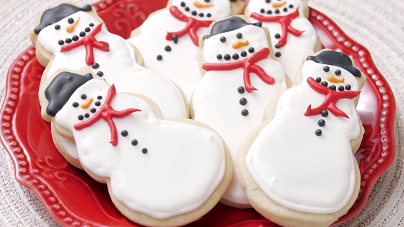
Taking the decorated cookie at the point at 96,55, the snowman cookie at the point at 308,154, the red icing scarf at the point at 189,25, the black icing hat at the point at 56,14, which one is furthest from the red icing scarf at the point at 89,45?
the snowman cookie at the point at 308,154

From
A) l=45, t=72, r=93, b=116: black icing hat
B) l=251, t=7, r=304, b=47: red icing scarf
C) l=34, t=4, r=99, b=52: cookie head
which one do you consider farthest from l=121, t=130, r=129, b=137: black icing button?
l=251, t=7, r=304, b=47: red icing scarf

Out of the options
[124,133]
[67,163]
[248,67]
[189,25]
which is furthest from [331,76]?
[67,163]

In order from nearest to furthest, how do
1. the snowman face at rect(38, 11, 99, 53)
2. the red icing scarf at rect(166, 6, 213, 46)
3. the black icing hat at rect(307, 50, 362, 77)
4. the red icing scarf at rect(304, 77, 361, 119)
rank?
the red icing scarf at rect(304, 77, 361, 119)
the black icing hat at rect(307, 50, 362, 77)
the snowman face at rect(38, 11, 99, 53)
the red icing scarf at rect(166, 6, 213, 46)

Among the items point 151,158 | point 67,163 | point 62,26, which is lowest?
point 67,163

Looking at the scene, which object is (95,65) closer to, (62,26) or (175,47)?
(62,26)

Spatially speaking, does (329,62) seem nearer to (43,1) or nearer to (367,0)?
(367,0)

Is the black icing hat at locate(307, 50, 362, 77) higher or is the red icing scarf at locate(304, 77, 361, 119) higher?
the black icing hat at locate(307, 50, 362, 77)

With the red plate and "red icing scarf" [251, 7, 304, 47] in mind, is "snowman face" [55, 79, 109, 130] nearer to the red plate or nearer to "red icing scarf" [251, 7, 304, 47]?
the red plate
